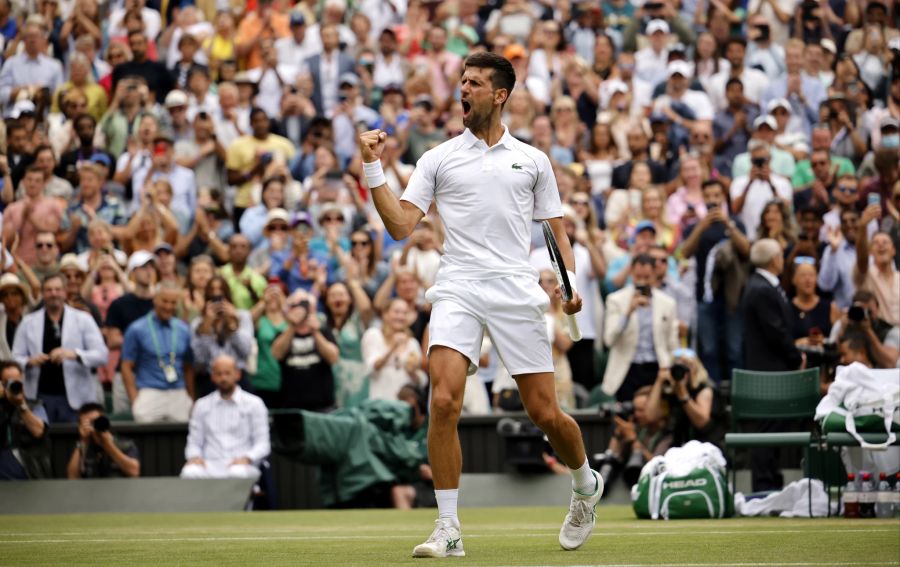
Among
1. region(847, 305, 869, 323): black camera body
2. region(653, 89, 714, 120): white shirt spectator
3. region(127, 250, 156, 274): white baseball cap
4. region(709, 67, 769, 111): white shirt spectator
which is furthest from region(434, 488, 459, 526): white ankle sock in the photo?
region(709, 67, 769, 111): white shirt spectator

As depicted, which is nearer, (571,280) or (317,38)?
(571,280)

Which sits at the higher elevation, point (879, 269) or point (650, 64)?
point (650, 64)

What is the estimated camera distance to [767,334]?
14461 mm

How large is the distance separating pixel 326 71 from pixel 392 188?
2.98 meters

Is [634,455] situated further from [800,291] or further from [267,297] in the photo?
[267,297]

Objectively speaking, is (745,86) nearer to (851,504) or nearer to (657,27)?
(657,27)

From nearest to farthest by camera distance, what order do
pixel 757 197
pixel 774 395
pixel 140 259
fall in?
1. pixel 774 395
2. pixel 140 259
3. pixel 757 197

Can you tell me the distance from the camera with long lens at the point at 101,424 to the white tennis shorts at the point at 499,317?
751 cm

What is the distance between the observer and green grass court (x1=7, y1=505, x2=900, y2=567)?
7355 mm

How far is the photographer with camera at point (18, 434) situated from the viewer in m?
14.6

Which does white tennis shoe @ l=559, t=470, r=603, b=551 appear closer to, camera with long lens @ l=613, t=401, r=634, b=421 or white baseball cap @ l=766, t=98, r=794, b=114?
camera with long lens @ l=613, t=401, r=634, b=421

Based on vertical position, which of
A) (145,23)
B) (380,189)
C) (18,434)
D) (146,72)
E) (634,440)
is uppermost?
(145,23)

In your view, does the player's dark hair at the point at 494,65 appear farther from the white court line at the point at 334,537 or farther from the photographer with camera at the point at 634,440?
the photographer with camera at the point at 634,440

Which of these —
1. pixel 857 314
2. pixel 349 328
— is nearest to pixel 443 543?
pixel 857 314
